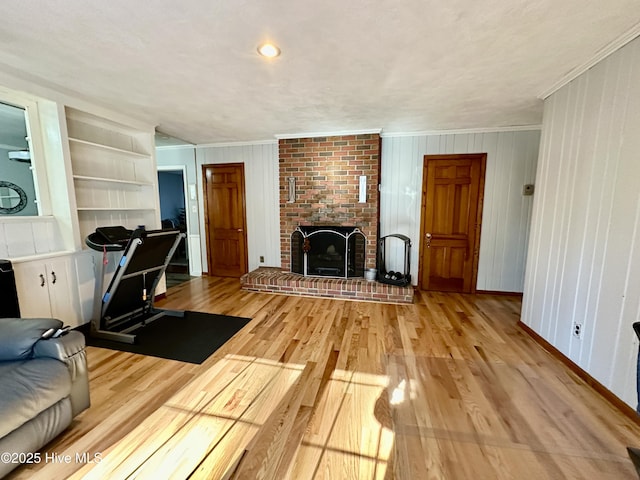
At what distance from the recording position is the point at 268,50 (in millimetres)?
1874

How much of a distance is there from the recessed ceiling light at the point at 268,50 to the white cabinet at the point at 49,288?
276cm

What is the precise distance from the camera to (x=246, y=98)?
108 inches

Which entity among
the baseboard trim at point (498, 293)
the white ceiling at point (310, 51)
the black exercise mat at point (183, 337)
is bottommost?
the black exercise mat at point (183, 337)

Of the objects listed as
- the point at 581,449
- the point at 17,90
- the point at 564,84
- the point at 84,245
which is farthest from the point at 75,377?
the point at 564,84

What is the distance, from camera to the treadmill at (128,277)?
2588 mm

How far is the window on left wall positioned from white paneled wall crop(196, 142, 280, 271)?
8.17 feet

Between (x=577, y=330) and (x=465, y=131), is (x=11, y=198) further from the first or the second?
(x=465, y=131)

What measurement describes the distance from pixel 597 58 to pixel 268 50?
2482 mm

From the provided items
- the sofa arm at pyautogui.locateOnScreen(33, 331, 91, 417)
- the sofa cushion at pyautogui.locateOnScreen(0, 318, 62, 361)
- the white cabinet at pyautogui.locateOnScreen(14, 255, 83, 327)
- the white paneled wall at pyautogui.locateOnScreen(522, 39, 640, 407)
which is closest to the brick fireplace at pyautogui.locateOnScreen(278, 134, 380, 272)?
the white paneled wall at pyautogui.locateOnScreen(522, 39, 640, 407)

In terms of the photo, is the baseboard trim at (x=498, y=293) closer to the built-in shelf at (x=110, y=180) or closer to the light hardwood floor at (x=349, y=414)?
the light hardwood floor at (x=349, y=414)

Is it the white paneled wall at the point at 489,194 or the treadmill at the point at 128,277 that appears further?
the white paneled wall at the point at 489,194

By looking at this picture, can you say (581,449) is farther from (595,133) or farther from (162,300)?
(162,300)

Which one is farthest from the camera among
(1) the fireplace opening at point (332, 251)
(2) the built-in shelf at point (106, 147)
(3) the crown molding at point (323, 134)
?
(1) the fireplace opening at point (332, 251)

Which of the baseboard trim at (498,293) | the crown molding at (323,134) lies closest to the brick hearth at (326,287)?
the baseboard trim at (498,293)
